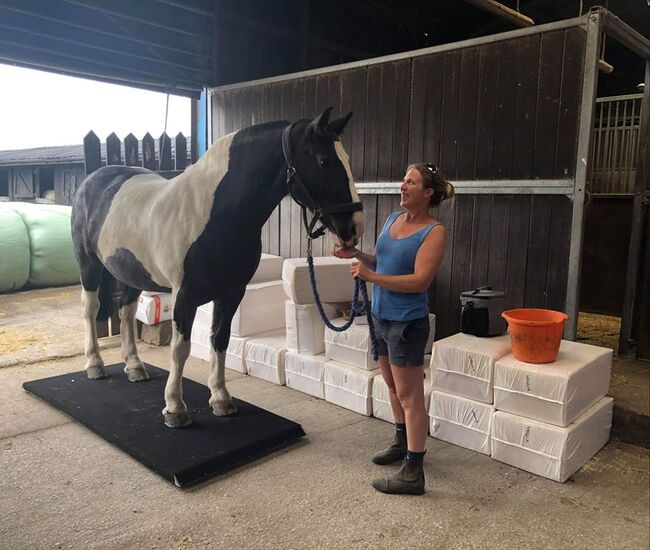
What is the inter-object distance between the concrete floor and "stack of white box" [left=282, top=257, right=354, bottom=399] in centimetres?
56

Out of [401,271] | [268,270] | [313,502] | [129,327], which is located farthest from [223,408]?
[268,270]

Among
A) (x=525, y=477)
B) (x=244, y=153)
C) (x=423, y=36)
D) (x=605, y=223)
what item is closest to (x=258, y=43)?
(x=423, y=36)

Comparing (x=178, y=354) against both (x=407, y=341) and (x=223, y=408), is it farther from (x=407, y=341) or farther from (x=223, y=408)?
(x=407, y=341)

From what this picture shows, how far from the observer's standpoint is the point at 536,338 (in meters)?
2.39

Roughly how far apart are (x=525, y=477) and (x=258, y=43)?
4.64m

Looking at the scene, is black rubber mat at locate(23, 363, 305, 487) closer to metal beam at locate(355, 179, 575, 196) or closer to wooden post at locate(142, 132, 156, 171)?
metal beam at locate(355, 179, 575, 196)

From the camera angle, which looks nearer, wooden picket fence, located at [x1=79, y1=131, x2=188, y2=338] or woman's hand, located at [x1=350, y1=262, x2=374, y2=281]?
woman's hand, located at [x1=350, y1=262, x2=374, y2=281]

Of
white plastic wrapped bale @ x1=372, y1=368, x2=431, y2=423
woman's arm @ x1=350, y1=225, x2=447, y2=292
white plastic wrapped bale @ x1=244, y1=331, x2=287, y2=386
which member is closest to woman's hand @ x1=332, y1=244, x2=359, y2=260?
woman's arm @ x1=350, y1=225, x2=447, y2=292

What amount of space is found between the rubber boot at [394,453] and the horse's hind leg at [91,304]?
1.98 meters

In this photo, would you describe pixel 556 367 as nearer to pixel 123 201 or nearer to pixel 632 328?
pixel 632 328

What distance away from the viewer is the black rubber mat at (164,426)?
7.66 feet

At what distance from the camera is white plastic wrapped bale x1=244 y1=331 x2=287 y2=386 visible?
3520 mm

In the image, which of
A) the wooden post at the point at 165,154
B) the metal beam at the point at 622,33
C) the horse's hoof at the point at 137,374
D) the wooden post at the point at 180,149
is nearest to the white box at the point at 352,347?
the horse's hoof at the point at 137,374

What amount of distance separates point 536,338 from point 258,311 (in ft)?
6.67
